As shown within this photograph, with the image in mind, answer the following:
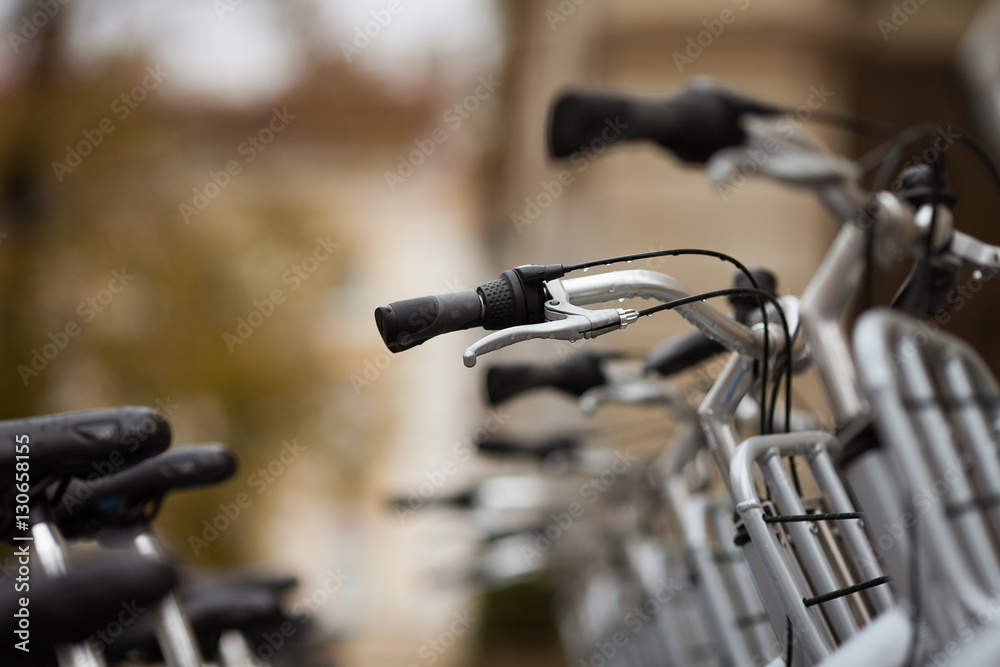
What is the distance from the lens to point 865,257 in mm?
1577

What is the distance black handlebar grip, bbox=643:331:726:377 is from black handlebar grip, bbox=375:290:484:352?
74 cm

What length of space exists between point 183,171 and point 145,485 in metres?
6.09

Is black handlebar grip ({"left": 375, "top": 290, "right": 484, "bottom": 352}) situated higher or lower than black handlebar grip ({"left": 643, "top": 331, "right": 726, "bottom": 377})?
lower

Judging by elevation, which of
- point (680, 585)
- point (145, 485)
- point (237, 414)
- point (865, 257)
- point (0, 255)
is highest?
point (0, 255)

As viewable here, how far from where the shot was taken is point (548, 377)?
217 centimetres

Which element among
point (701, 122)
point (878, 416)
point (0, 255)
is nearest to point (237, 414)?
point (0, 255)

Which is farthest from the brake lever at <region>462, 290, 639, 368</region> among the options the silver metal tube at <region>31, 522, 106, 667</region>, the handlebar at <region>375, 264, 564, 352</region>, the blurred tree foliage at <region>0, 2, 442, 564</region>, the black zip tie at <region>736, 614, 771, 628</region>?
the blurred tree foliage at <region>0, 2, 442, 564</region>

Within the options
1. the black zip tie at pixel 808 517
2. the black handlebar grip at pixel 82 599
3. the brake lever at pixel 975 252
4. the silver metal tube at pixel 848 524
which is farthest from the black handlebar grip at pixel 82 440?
the brake lever at pixel 975 252

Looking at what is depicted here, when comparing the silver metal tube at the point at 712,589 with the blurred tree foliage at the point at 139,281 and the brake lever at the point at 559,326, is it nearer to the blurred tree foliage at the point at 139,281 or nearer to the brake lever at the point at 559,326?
the brake lever at the point at 559,326

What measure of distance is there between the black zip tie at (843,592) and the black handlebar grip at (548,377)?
0.93 m

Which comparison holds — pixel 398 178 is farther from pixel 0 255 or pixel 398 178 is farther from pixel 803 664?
pixel 803 664

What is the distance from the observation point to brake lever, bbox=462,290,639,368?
106cm

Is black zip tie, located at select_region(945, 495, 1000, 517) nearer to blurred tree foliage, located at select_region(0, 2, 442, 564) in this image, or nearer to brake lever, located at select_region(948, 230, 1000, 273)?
brake lever, located at select_region(948, 230, 1000, 273)

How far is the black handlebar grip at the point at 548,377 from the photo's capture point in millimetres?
2027
